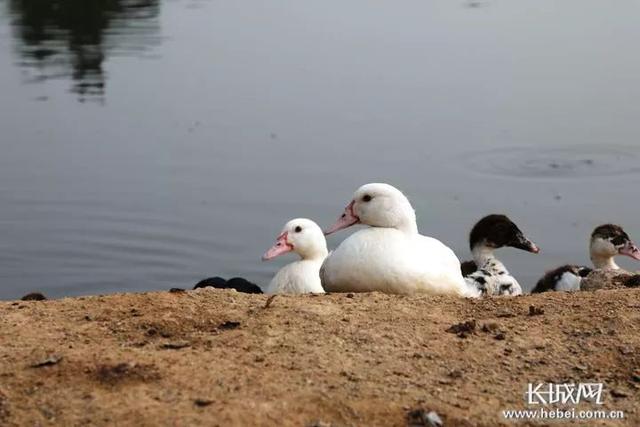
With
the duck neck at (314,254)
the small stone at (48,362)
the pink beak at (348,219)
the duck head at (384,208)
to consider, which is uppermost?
the small stone at (48,362)

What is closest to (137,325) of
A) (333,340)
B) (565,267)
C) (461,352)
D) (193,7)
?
(333,340)

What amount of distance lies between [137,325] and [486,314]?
160cm

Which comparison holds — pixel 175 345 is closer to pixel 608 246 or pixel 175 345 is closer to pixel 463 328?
pixel 463 328

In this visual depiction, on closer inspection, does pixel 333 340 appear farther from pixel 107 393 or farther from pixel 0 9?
pixel 0 9

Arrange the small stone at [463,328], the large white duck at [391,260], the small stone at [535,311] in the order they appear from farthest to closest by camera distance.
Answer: the large white duck at [391,260]
the small stone at [535,311]
the small stone at [463,328]

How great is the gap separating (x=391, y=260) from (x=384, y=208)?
640mm

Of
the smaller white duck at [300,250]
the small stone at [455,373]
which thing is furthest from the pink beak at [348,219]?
the small stone at [455,373]

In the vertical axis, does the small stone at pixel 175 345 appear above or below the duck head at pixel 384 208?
above

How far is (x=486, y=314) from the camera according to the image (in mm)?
5891

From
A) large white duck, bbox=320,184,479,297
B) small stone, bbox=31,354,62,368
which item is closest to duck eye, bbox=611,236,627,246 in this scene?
large white duck, bbox=320,184,479,297

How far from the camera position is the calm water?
10.6 m

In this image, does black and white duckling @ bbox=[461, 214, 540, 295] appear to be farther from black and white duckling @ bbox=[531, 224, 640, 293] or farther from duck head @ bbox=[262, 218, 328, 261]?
duck head @ bbox=[262, 218, 328, 261]

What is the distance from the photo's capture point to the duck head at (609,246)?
938cm

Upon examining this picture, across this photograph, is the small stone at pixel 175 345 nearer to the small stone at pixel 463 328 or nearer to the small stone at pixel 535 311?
the small stone at pixel 463 328
